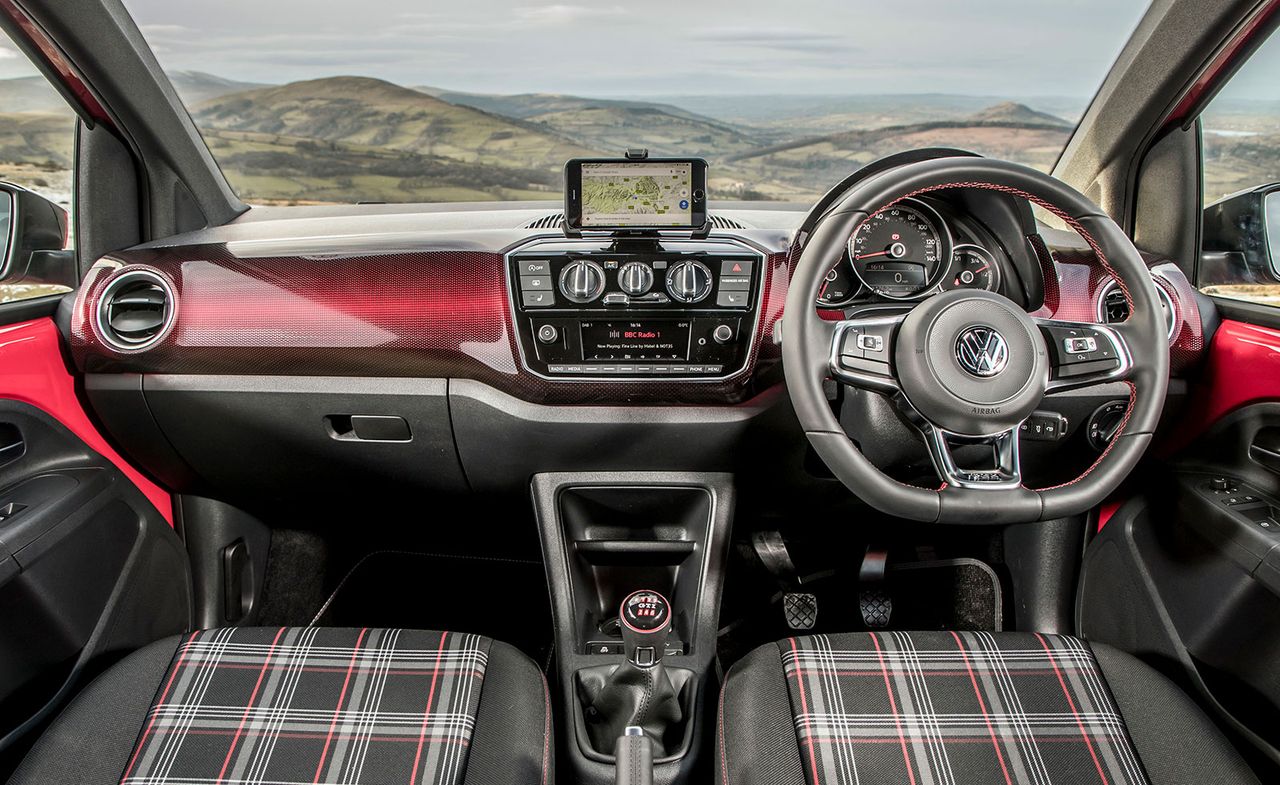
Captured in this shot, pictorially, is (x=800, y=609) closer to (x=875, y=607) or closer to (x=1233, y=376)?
(x=875, y=607)

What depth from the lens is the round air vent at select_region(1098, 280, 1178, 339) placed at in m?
1.79

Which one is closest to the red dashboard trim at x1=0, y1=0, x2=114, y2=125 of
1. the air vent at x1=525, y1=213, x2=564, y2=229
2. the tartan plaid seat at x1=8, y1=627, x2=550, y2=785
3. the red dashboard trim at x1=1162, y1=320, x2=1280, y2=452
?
the air vent at x1=525, y1=213, x2=564, y2=229

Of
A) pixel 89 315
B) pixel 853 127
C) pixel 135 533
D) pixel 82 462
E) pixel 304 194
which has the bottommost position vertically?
pixel 135 533

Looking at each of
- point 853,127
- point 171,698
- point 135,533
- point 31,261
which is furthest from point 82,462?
point 853,127

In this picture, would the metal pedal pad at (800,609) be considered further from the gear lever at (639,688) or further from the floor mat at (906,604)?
the gear lever at (639,688)

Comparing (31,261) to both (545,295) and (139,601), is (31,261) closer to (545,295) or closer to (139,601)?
(139,601)

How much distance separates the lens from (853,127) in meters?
2.11

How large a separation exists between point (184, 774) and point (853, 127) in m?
1.91

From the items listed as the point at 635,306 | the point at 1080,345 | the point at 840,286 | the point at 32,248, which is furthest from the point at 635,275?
the point at 32,248

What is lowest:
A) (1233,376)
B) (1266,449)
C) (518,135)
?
(1266,449)

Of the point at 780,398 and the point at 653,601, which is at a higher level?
the point at 780,398

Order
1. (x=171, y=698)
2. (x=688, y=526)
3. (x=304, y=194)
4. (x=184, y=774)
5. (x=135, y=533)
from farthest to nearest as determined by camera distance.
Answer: (x=304, y=194), (x=688, y=526), (x=135, y=533), (x=171, y=698), (x=184, y=774)

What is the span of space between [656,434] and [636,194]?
0.51 metres

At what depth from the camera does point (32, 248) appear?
1889 mm
